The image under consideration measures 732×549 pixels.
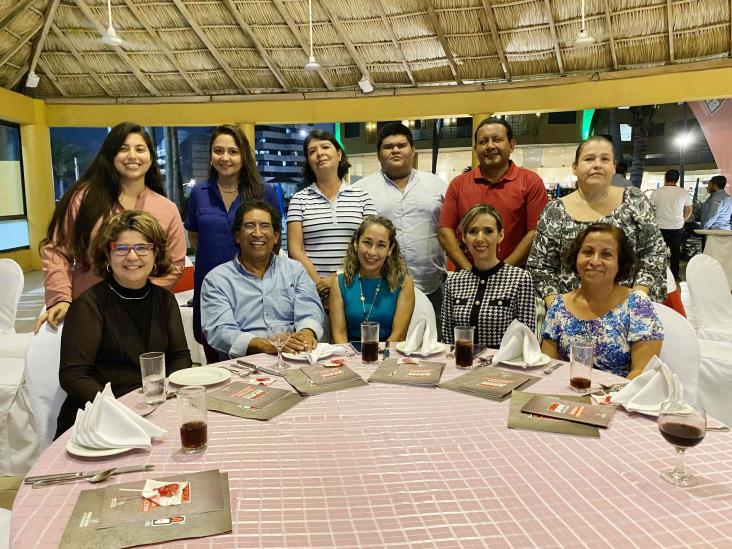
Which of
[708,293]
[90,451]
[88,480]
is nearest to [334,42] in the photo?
[708,293]

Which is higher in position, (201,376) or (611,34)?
(611,34)

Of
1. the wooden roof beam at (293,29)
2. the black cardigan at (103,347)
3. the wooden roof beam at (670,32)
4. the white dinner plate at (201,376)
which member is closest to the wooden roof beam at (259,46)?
the wooden roof beam at (293,29)

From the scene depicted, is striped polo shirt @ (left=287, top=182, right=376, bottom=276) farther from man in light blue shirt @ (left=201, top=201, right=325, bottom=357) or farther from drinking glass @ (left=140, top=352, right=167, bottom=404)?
drinking glass @ (left=140, top=352, right=167, bottom=404)

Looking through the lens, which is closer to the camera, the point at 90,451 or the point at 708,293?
the point at 90,451

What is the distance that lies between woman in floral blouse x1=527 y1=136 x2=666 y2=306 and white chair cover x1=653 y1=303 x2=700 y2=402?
17.5 inches

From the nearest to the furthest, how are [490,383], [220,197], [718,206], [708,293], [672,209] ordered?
[490,383] < [220,197] < [708,293] < [672,209] < [718,206]

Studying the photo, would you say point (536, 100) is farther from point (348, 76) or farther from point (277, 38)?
point (277, 38)

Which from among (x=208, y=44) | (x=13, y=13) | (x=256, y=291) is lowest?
(x=256, y=291)

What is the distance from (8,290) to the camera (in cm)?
347

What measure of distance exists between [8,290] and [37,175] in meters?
7.59

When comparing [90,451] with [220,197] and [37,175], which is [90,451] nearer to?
[220,197]

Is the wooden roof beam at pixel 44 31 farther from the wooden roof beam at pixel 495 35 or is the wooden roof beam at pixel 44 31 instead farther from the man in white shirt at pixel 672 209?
the man in white shirt at pixel 672 209

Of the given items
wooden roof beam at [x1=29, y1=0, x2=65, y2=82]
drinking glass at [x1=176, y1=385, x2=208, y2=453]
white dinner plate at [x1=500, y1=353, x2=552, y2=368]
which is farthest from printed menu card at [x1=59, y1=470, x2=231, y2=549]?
wooden roof beam at [x1=29, y1=0, x2=65, y2=82]

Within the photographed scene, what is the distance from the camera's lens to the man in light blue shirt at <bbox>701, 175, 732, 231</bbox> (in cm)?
774
